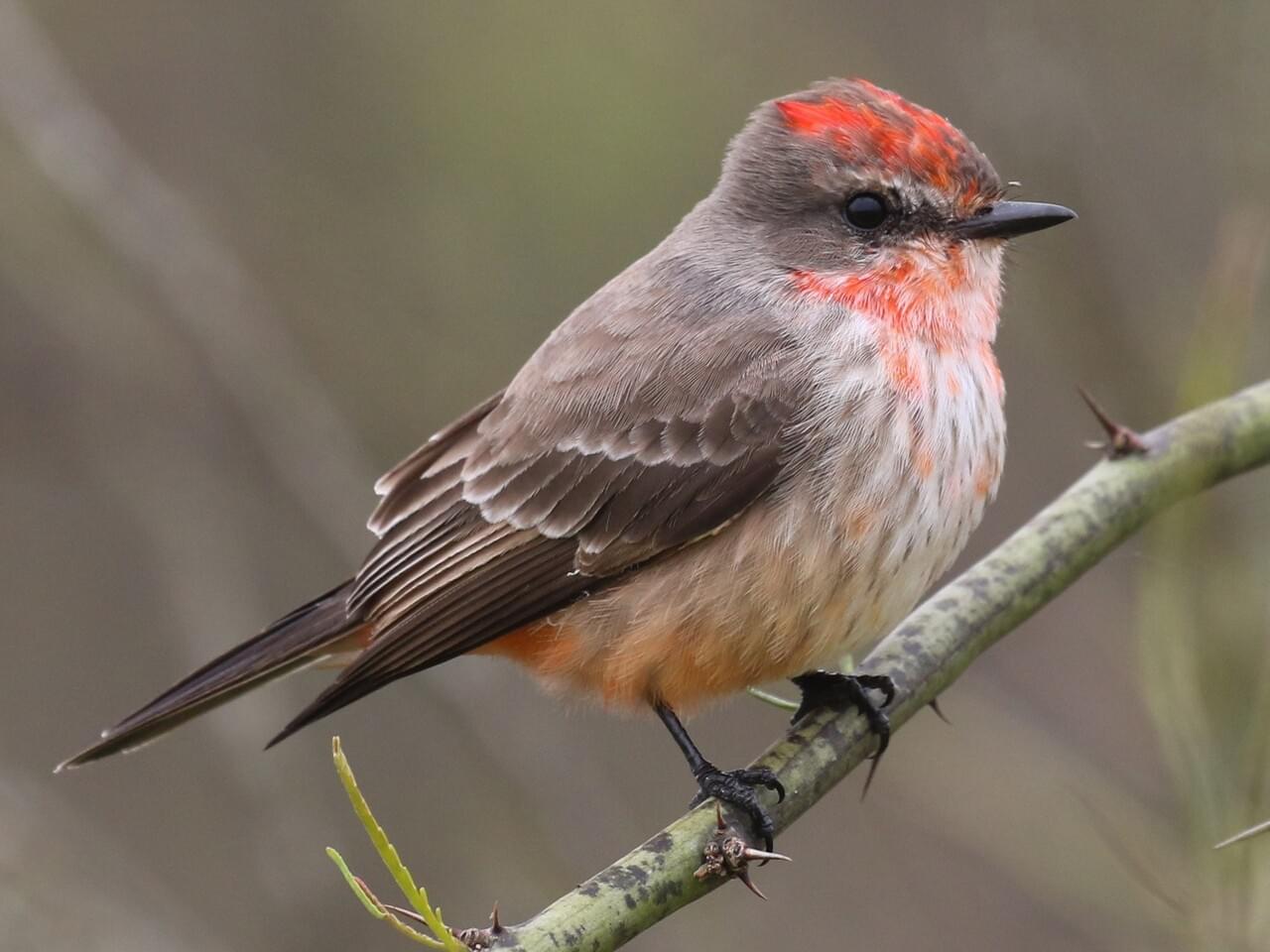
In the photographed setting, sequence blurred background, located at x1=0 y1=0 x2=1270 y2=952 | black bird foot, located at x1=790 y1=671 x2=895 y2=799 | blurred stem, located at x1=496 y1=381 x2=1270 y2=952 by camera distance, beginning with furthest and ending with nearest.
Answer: blurred background, located at x1=0 y1=0 x2=1270 y2=952 < black bird foot, located at x1=790 y1=671 x2=895 y2=799 < blurred stem, located at x1=496 y1=381 x2=1270 y2=952

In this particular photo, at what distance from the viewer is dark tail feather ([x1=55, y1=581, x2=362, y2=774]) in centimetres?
463

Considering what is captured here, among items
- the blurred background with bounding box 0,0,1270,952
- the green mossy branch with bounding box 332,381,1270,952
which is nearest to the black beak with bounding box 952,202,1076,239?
the blurred background with bounding box 0,0,1270,952

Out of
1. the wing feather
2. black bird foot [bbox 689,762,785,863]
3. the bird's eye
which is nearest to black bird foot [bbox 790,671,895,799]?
black bird foot [bbox 689,762,785,863]

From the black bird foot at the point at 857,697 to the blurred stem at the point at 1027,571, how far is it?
0.11ft

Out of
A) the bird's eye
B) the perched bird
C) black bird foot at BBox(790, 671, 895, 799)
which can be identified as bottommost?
black bird foot at BBox(790, 671, 895, 799)

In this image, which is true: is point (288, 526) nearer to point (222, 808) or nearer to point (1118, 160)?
point (222, 808)

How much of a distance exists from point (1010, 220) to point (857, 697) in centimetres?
134

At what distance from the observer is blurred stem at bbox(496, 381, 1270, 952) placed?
4.05 meters

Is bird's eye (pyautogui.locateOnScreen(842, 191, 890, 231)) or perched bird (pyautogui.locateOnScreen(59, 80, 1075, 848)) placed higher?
bird's eye (pyautogui.locateOnScreen(842, 191, 890, 231))

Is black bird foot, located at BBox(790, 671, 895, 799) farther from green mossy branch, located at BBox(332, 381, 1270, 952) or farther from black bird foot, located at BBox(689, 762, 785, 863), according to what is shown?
black bird foot, located at BBox(689, 762, 785, 863)

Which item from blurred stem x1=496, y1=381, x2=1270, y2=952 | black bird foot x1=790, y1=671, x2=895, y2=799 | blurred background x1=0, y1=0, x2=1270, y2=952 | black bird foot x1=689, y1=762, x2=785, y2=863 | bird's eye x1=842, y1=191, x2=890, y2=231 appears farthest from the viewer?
blurred background x1=0, y1=0, x2=1270, y2=952

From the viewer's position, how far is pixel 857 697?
14.0 feet

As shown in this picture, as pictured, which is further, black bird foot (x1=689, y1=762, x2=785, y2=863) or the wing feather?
the wing feather

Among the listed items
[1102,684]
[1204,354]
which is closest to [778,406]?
[1204,354]
